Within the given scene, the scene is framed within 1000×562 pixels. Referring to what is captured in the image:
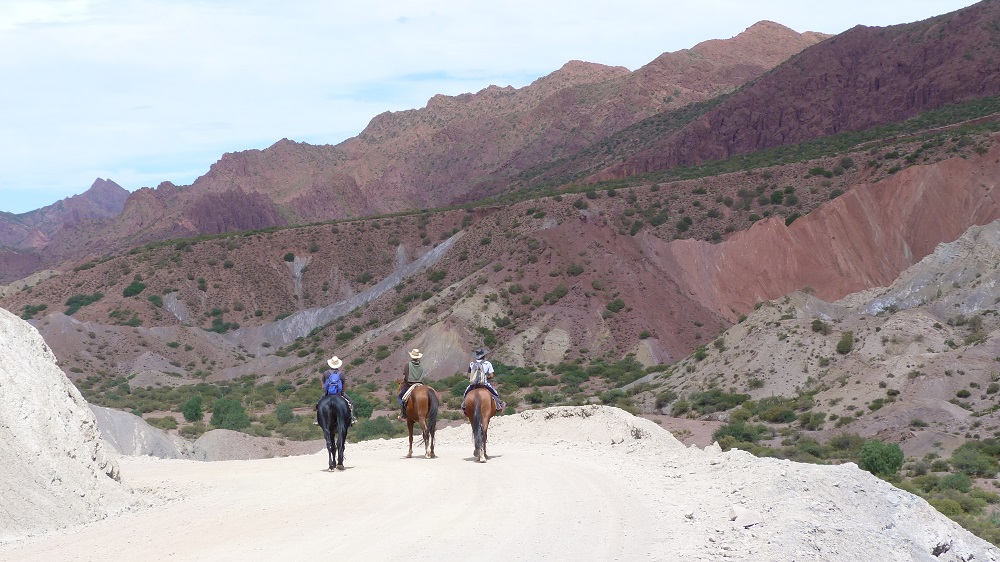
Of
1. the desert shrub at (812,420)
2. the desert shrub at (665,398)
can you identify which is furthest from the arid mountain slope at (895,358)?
the desert shrub at (665,398)

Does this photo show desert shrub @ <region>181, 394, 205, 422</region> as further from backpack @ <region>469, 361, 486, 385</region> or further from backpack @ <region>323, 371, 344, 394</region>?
backpack @ <region>323, 371, 344, 394</region>

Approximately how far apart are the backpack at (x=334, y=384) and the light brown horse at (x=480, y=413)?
108 inches

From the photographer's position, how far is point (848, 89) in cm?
12025

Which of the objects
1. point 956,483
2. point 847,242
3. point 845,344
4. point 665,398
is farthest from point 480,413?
point 847,242

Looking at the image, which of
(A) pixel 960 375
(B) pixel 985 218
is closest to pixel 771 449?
(A) pixel 960 375

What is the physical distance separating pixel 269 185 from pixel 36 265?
42.6 metres

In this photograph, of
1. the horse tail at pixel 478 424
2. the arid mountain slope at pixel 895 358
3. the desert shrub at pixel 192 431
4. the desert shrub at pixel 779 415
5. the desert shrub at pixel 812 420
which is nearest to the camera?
the horse tail at pixel 478 424

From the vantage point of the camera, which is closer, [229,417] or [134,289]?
[229,417]

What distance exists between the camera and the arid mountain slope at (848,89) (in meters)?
111

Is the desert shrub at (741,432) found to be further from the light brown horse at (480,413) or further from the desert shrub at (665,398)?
the light brown horse at (480,413)

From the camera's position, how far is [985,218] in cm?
7388

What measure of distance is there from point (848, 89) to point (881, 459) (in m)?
96.1

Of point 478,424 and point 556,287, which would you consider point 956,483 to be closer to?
point 478,424

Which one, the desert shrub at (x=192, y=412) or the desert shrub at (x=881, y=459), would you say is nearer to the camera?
the desert shrub at (x=881, y=459)
